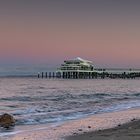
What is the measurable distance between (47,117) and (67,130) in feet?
17.4

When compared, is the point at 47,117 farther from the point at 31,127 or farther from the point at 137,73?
the point at 137,73

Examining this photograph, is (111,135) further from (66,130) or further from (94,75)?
(94,75)

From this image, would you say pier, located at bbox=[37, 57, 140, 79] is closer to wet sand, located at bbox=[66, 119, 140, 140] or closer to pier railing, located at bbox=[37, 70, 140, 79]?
pier railing, located at bbox=[37, 70, 140, 79]

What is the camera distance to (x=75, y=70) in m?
138

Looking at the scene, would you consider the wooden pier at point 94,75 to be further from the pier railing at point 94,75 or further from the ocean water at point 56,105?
the ocean water at point 56,105

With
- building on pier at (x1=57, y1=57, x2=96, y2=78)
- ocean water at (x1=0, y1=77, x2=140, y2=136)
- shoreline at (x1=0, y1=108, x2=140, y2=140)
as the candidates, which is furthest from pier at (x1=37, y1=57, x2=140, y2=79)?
shoreline at (x1=0, y1=108, x2=140, y2=140)

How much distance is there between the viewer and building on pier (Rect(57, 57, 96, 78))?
13662cm

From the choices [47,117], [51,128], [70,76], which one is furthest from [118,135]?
[70,76]

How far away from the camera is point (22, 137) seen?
13617mm

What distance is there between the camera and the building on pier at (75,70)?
136625 mm

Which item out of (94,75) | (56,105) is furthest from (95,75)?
(56,105)

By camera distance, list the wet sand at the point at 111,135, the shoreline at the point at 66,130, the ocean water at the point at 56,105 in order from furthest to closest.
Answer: the ocean water at the point at 56,105 < the shoreline at the point at 66,130 < the wet sand at the point at 111,135

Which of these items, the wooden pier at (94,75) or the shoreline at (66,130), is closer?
the shoreline at (66,130)

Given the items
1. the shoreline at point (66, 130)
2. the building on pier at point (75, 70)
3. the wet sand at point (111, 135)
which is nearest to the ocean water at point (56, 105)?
the shoreline at point (66, 130)
